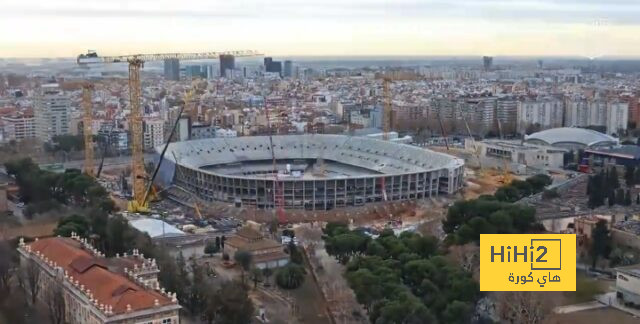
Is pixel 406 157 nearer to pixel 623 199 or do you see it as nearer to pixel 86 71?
pixel 623 199

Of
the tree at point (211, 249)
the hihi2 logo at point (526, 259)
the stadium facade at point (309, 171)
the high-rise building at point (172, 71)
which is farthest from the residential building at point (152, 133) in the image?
the high-rise building at point (172, 71)

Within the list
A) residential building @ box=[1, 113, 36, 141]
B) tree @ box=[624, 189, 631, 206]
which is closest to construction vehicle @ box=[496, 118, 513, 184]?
tree @ box=[624, 189, 631, 206]

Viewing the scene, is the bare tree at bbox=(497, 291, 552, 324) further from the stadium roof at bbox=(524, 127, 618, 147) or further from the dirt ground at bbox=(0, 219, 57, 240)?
the stadium roof at bbox=(524, 127, 618, 147)

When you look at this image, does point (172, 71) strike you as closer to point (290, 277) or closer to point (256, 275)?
point (256, 275)

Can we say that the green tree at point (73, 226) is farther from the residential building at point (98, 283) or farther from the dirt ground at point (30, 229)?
the dirt ground at point (30, 229)

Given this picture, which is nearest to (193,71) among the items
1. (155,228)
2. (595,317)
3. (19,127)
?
(19,127)

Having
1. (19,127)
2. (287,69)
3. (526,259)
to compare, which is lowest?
(19,127)

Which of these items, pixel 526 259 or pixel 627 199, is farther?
pixel 627 199
